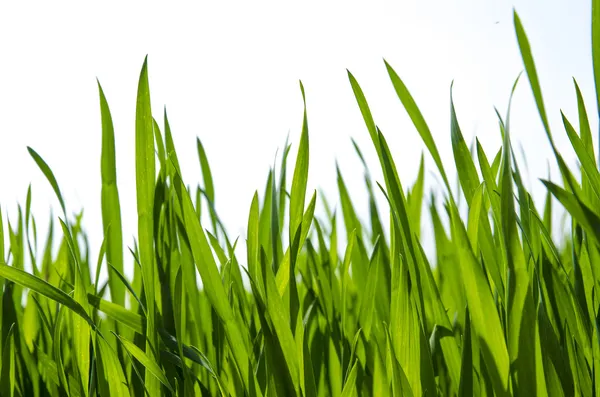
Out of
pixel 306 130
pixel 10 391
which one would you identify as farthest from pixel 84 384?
pixel 306 130

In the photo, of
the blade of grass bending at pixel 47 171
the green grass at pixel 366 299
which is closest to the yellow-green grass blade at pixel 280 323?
the green grass at pixel 366 299

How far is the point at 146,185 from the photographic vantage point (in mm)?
377

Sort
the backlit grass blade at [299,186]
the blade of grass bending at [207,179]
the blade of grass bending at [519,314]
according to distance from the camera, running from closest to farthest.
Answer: the blade of grass bending at [519,314]
the backlit grass blade at [299,186]
the blade of grass bending at [207,179]

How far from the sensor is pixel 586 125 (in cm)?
41

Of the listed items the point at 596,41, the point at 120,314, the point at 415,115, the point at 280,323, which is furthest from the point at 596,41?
the point at 120,314

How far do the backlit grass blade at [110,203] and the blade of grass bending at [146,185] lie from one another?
0.23 ft

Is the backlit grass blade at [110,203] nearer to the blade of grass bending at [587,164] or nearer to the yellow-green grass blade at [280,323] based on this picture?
the yellow-green grass blade at [280,323]

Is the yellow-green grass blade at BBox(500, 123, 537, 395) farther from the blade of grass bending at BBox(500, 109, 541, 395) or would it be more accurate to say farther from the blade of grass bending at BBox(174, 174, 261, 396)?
the blade of grass bending at BBox(174, 174, 261, 396)

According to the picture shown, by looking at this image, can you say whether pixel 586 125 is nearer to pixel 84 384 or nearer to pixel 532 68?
pixel 532 68

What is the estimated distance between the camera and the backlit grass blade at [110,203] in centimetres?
44

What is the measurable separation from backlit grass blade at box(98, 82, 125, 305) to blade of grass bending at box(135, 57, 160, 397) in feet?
0.23

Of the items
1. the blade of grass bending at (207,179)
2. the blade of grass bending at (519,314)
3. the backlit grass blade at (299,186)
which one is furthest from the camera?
the blade of grass bending at (207,179)

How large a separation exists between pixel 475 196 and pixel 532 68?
0.08 m

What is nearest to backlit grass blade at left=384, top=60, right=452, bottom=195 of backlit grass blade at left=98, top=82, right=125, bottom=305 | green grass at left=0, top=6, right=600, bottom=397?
green grass at left=0, top=6, right=600, bottom=397
